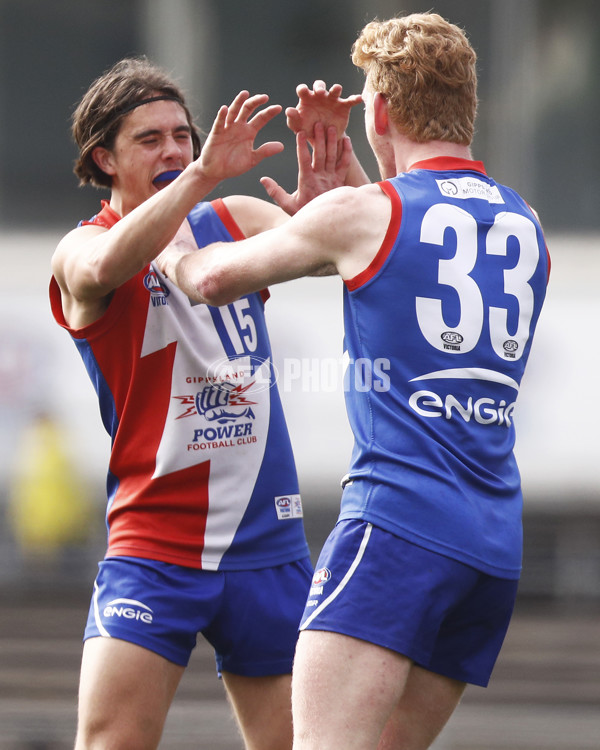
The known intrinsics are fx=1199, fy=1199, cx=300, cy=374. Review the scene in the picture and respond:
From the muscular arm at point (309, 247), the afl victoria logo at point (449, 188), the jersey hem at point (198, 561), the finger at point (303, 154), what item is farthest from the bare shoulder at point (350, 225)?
the jersey hem at point (198, 561)

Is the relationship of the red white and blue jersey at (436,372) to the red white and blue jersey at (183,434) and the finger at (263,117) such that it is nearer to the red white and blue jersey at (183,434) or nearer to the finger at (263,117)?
the finger at (263,117)

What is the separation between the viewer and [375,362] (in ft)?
9.72

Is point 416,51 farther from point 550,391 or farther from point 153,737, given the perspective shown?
point 550,391


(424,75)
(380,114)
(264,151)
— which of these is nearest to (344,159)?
(264,151)

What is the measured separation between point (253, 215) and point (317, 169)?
1.41ft

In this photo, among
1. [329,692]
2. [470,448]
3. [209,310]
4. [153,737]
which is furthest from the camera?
[209,310]

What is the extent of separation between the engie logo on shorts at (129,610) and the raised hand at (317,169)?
125 centimetres

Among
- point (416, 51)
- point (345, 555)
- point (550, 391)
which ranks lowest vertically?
point (550, 391)

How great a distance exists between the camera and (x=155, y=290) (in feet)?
12.2

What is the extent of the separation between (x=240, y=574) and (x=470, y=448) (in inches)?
40.6

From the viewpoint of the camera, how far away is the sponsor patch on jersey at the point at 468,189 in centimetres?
301

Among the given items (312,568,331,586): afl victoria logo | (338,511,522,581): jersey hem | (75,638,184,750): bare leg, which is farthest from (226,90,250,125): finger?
(75,638,184,750): bare leg

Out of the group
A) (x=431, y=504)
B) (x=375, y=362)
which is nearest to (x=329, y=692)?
(x=431, y=504)

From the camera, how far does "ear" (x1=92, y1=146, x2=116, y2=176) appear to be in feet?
13.0
